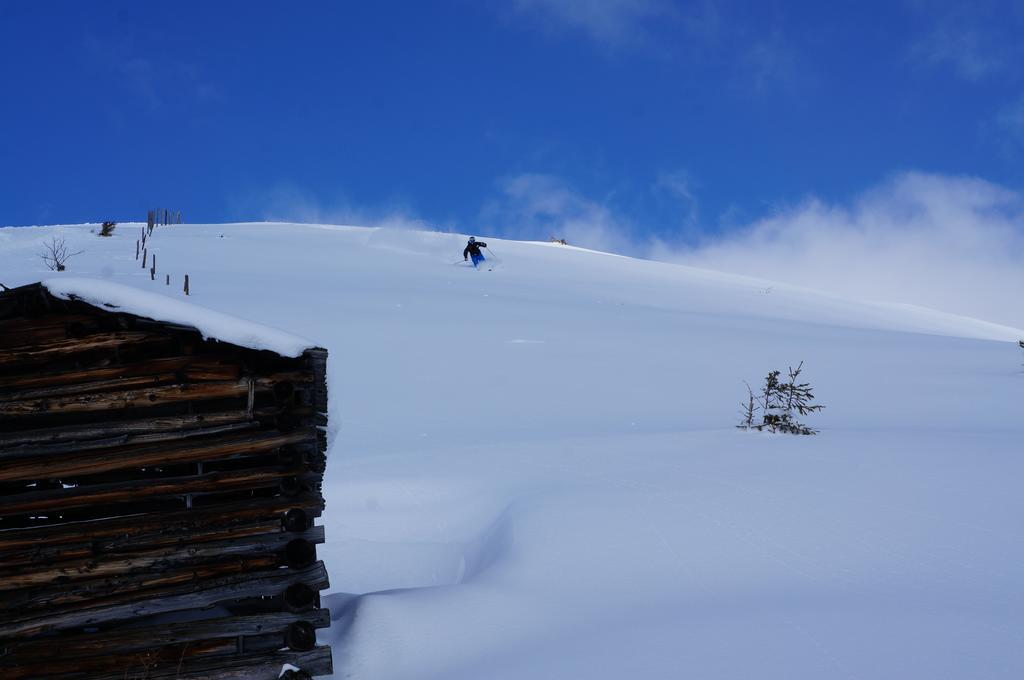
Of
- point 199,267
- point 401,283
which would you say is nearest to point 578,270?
point 401,283

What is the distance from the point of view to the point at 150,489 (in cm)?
476

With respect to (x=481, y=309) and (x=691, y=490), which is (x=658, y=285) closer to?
(x=481, y=309)

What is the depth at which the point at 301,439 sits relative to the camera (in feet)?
16.1

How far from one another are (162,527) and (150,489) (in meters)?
0.26

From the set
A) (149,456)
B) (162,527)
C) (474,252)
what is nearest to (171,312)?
(149,456)

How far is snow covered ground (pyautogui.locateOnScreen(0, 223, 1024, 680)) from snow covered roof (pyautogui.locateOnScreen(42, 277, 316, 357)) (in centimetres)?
234

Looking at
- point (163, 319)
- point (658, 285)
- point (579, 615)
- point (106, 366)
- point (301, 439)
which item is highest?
point (658, 285)

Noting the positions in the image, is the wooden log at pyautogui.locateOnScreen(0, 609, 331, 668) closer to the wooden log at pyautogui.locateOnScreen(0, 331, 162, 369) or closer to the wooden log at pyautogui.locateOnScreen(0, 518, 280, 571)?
the wooden log at pyautogui.locateOnScreen(0, 518, 280, 571)

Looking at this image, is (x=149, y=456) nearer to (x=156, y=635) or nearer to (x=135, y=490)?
(x=135, y=490)

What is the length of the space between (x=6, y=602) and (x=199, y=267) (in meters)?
24.4

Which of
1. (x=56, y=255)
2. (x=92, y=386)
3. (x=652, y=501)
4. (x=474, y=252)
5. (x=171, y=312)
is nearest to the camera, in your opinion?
(x=171, y=312)

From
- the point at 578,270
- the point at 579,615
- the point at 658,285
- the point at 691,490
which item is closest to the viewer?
the point at 579,615

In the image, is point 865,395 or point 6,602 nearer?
point 6,602

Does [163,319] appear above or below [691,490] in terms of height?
above
